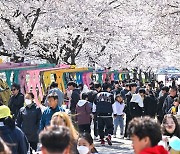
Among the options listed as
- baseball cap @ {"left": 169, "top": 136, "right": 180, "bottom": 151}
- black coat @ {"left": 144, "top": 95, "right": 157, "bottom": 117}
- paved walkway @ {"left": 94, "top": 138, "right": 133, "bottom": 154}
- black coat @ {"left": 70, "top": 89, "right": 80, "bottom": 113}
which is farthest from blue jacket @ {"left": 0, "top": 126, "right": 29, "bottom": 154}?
black coat @ {"left": 144, "top": 95, "right": 157, "bottom": 117}

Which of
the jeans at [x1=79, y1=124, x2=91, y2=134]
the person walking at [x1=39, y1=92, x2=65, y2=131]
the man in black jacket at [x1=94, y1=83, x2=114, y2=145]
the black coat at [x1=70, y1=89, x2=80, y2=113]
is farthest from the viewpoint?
the black coat at [x1=70, y1=89, x2=80, y2=113]

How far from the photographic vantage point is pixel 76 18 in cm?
2370

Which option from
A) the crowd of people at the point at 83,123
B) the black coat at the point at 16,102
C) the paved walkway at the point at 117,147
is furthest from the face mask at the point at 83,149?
the black coat at the point at 16,102

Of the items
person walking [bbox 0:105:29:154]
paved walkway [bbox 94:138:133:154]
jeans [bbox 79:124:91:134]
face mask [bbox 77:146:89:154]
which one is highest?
person walking [bbox 0:105:29:154]

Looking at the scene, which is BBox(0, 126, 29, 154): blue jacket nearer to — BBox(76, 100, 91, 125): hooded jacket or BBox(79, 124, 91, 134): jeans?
BBox(76, 100, 91, 125): hooded jacket

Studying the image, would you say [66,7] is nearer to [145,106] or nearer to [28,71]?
[28,71]

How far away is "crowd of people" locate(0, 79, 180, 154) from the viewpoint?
12.9 feet

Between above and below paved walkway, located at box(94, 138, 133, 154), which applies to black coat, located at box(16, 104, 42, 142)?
above

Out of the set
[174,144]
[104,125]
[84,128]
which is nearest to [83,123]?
[84,128]

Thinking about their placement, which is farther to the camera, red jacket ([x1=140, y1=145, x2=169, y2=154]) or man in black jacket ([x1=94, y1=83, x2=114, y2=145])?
man in black jacket ([x1=94, y1=83, x2=114, y2=145])

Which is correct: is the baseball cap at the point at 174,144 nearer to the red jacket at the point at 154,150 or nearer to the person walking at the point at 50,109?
the red jacket at the point at 154,150

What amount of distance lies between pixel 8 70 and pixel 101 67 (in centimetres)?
2070

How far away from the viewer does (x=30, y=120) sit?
994 centimetres

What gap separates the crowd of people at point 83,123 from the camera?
154 inches
